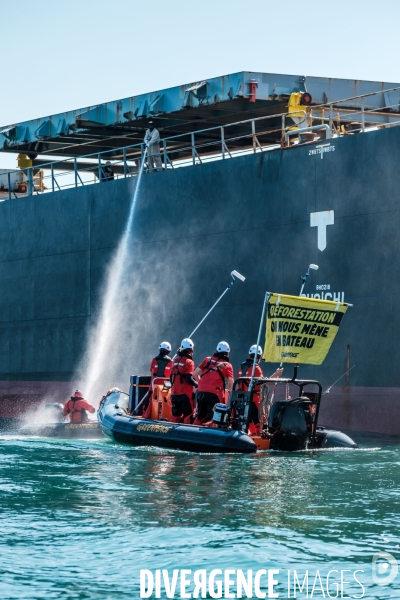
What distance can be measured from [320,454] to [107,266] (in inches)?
430

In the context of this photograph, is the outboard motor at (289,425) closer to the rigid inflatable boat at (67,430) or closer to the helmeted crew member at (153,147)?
the rigid inflatable boat at (67,430)

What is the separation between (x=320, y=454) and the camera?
14820mm

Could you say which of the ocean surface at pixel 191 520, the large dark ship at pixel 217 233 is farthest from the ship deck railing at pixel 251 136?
the ocean surface at pixel 191 520

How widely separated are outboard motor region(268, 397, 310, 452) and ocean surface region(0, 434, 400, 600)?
27.3 inches

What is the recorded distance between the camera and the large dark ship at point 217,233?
1823 centimetres

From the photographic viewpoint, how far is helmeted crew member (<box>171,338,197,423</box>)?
52.8 feet

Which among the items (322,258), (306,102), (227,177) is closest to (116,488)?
(322,258)

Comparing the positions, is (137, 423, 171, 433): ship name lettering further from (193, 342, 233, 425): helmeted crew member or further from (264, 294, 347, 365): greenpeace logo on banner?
(264, 294, 347, 365): greenpeace logo on banner

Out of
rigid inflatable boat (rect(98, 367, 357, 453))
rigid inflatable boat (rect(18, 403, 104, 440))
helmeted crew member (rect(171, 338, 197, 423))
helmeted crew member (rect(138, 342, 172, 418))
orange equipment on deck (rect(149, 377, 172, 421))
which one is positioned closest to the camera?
rigid inflatable boat (rect(98, 367, 357, 453))

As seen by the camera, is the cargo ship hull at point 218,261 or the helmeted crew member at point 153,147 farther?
the helmeted crew member at point 153,147

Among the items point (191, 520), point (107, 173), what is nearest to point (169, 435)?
point (191, 520)

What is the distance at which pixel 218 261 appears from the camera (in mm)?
21219

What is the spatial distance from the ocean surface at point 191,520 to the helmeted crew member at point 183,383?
1978mm

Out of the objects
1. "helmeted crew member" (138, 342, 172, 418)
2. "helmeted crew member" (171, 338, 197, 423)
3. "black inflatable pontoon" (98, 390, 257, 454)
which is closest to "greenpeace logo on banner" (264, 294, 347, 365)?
"black inflatable pontoon" (98, 390, 257, 454)
